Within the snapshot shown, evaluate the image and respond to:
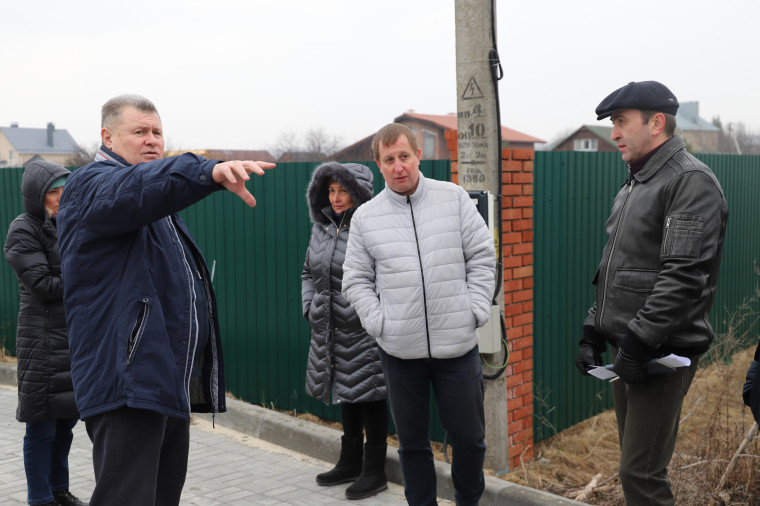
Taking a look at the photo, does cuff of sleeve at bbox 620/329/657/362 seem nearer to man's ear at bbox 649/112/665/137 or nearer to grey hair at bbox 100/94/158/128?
man's ear at bbox 649/112/665/137

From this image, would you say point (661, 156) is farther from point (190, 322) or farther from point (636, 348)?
point (190, 322)

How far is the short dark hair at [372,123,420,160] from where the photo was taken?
12.2 feet

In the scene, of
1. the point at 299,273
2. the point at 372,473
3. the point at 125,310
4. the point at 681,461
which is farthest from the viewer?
the point at 299,273

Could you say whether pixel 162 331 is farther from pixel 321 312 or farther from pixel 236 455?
pixel 236 455

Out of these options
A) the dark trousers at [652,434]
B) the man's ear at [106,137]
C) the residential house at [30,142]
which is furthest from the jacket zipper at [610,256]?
the residential house at [30,142]

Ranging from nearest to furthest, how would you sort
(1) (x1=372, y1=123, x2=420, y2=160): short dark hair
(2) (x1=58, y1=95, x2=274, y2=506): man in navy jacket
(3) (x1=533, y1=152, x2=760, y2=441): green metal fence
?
1. (2) (x1=58, y1=95, x2=274, y2=506): man in navy jacket
2. (1) (x1=372, y1=123, x2=420, y2=160): short dark hair
3. (3) (x1=533, y1=152, x2=760, y2=441): green metal fence

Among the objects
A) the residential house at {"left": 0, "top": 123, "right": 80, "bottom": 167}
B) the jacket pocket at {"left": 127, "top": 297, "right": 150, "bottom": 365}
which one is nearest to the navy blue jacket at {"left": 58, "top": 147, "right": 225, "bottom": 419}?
the jacket pocket at {"left": 127, "top": 297, "right": 150, "bottom": 365}

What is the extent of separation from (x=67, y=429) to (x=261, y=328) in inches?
84.8

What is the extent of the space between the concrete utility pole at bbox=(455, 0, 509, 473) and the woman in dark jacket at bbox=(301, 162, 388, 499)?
0.65 meters

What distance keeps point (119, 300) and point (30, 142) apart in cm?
9831

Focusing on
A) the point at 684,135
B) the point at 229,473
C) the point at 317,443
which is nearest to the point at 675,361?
the point at 317,443

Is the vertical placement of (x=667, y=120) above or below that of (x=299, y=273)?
above

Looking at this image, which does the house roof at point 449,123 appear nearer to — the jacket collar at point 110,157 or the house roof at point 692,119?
the house roof at point 692,119

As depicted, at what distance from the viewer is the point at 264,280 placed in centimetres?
632
